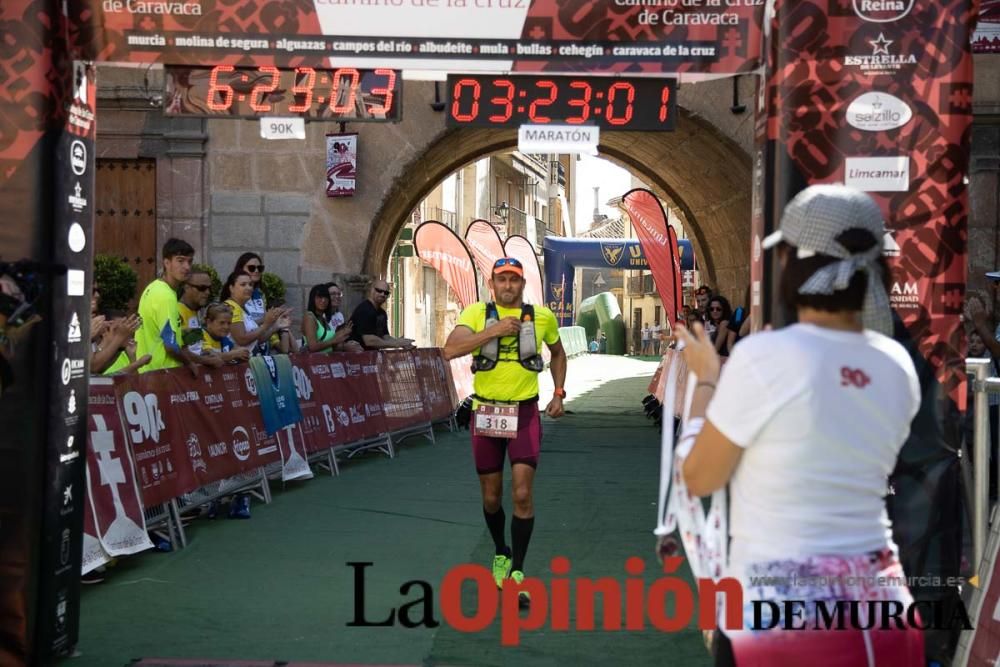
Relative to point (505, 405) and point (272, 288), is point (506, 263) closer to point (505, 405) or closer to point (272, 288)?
point (505, 405)

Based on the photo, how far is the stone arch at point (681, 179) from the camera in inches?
675

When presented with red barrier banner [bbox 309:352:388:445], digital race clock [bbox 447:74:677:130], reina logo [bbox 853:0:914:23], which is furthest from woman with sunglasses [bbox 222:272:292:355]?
reina logo [bbox 853:0:914:23]

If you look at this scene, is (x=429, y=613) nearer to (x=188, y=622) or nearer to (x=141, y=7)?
(x=188, y=622)

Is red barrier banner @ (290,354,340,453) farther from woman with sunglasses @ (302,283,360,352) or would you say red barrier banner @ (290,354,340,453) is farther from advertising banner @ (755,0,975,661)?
advertising banner @ (755,0,975,661)

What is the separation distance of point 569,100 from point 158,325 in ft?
14.4

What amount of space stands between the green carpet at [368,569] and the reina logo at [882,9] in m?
2.97

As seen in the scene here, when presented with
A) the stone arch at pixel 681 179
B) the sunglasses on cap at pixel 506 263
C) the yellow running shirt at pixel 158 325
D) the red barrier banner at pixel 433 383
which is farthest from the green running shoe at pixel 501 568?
the stone arch at pixel 681 179

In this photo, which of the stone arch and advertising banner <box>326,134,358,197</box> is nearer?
advertising banner <box>326,134,358,197</box>

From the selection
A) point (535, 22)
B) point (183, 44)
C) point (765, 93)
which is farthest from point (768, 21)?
point (183, 44)

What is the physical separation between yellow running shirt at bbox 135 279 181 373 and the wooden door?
26.6ft

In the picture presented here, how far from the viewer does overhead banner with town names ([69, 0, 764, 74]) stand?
5.35 metres

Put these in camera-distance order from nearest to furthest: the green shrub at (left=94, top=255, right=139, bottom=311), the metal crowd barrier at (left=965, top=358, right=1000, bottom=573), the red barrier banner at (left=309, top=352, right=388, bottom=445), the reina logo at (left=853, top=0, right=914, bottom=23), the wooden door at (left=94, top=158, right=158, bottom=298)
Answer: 1. the reina logo at (left=853, top=0, right=914, bottom=23)
2. the metal crowd barrier at (left=965, top=358, right=1000, bottom=573)
3. the green shrub at (left=94, top=255, right=139, bottom=311)
4. the red barrier banner at (left=309, top=352, right=388, bottom=445)
5. the wooden door at (left=94, top=158, right=158, bottom=298)

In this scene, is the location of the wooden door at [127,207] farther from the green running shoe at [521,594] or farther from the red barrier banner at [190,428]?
the green running shoe at [521,594]

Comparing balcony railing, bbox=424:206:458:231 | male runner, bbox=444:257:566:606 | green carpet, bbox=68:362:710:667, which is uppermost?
balcony railing, bbox=424:206:458:231
